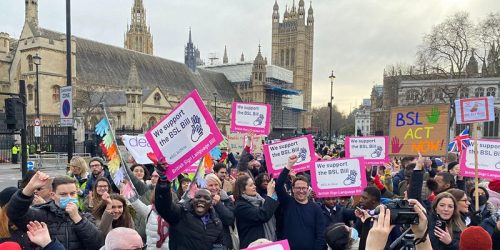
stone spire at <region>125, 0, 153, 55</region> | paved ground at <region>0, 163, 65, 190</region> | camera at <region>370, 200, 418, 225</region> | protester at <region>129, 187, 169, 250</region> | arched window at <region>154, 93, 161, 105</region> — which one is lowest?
paved ground at <region>0, 163, 65, 190</region>

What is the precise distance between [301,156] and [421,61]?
39118mm

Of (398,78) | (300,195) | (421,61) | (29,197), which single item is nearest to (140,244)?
(29,197)

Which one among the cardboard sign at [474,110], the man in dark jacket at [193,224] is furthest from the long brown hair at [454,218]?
the cardboard sign at [474,110]

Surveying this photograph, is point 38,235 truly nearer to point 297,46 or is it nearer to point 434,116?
point 434,116

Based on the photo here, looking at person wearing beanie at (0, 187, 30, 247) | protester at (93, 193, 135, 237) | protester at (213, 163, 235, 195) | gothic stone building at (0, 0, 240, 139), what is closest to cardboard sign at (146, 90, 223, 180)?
protester at (93, 193, 135, 237)

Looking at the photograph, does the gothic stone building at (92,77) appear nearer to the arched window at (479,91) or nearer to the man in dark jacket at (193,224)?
the arched window at (479,91)

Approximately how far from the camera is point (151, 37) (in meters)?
79.5

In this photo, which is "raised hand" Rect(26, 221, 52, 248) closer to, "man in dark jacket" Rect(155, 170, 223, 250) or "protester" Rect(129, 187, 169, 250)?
"man in dark jacket" Rect(155, 170, 223, 250)

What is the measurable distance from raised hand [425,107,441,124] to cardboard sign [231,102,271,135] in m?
3.41

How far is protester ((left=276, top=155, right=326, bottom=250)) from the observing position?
4508mm

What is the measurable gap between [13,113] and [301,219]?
25.5ft

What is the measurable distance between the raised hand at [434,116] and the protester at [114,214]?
496 centimetres

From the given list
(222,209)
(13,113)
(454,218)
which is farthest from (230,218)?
(13,113)

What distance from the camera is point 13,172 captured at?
21.8 meters
